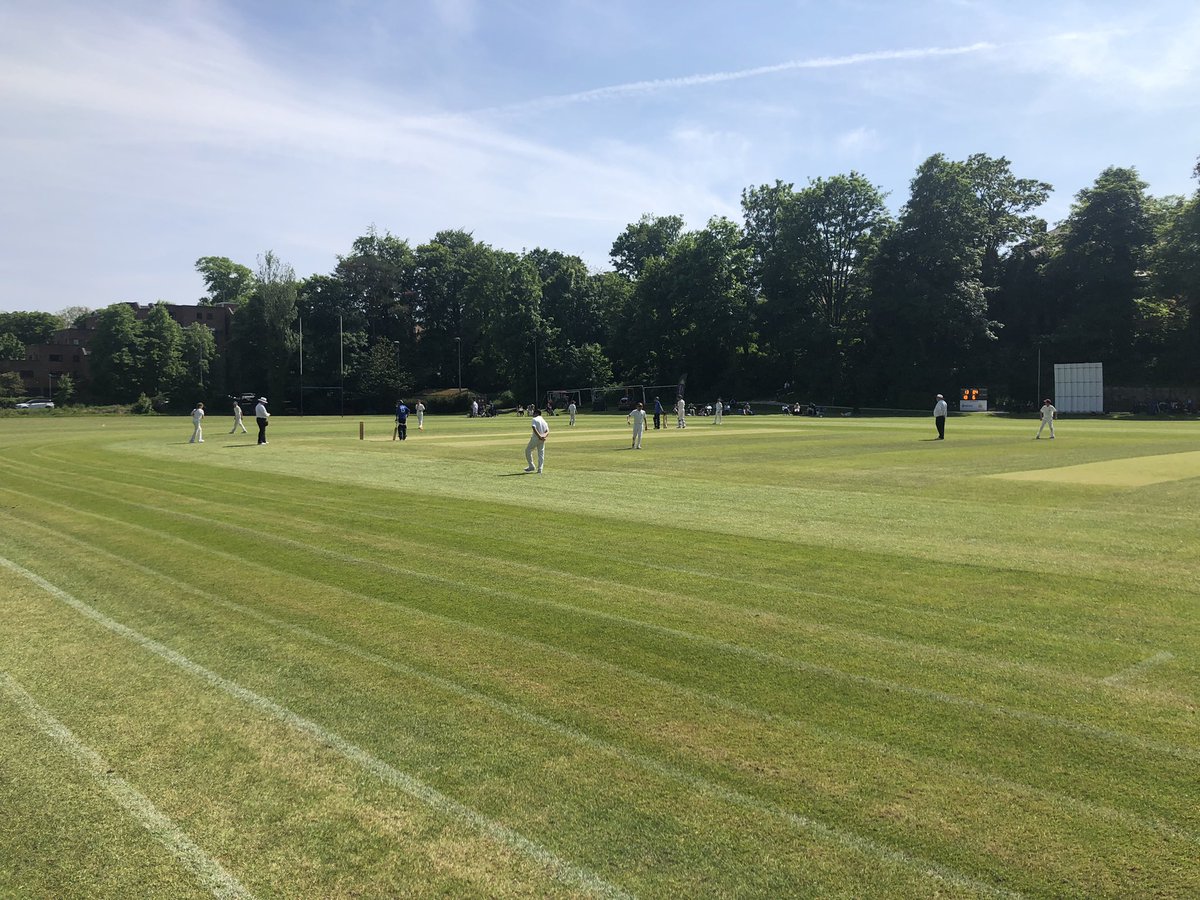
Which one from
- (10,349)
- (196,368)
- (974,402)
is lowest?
(974,402)

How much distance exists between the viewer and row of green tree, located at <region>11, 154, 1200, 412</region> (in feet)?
262

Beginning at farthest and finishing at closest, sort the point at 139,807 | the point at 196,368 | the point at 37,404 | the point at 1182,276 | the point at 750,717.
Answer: the point at 196,368 < the point at 37,404 < the point at 1182,276 < the point at 750,717 < the point at 139,807

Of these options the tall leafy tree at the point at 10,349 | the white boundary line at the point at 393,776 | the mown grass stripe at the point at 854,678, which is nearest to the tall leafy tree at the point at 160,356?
the tall leafy tree at the point at 10,349

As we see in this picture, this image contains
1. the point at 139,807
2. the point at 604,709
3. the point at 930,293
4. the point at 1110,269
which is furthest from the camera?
the point at 930,293

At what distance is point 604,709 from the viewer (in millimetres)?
5727

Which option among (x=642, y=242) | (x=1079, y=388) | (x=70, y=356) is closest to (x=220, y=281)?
(x=70, y=356)

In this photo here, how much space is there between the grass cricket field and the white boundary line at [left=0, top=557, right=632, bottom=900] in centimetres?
2

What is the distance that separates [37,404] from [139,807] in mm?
124515

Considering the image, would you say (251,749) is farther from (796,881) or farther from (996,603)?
(996,603)

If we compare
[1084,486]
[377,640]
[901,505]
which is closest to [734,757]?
[377,640]

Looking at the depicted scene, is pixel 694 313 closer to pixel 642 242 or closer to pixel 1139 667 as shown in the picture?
pixel 642 242

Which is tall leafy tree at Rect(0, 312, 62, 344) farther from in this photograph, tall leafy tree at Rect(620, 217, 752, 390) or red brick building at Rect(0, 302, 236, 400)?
tall leafy tree at Rect(620, 217, 752, 390)

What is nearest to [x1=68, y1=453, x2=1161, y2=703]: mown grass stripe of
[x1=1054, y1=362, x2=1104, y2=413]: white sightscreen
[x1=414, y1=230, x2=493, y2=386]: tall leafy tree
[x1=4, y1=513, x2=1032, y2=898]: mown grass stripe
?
[x1=4, y1=513, x2=1032, y2=898]: mown grass stripe

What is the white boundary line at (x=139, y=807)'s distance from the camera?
3820mm
